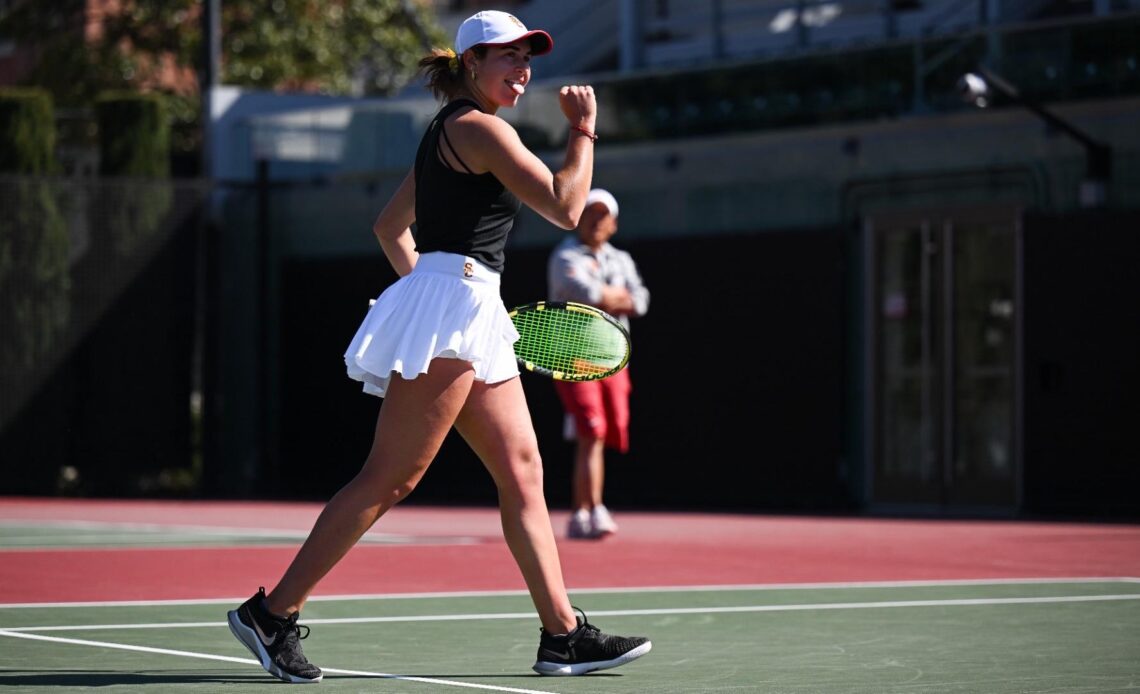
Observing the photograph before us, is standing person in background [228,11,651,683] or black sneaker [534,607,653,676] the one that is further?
black sneaker [534,607,653,676]

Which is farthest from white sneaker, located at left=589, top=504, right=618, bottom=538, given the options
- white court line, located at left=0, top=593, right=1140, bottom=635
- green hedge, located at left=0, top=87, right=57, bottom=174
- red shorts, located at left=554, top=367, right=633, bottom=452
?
green hedge, located at left=0, top=87, right=57, bottom=174

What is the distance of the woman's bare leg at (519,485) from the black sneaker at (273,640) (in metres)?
0.66

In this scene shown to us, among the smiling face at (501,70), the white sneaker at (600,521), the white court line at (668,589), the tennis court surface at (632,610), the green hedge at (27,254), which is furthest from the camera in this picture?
the green hedge at (27,254)

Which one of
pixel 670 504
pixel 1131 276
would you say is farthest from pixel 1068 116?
pixel 670 504

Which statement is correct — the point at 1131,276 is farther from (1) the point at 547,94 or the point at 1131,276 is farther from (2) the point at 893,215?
(1) the point at 547,94

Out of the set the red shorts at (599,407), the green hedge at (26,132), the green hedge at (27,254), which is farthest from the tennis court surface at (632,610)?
the green hedge at (26,132)

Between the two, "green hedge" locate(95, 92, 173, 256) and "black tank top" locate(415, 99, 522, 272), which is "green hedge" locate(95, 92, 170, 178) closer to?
"green hedge" locate(95, 92, 173, 256)

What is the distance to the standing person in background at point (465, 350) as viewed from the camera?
5750 mm

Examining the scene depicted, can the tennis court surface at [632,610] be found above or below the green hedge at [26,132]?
below

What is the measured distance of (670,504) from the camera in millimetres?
18781

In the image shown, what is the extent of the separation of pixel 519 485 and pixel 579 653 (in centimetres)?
50

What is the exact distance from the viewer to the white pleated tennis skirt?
227 inches

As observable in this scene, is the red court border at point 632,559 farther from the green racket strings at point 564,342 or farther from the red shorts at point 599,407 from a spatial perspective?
the green racket strings at point 564,342

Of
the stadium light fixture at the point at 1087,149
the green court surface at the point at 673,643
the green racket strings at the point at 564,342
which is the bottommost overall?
the green court surface at the point at 673,643
